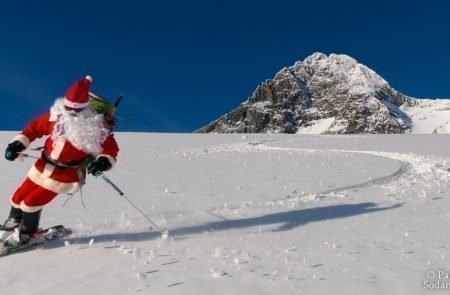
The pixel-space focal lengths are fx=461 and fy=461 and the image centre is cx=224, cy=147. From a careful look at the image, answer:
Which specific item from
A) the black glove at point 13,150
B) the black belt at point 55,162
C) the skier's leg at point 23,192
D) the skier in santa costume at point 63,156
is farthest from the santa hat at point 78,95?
the skier's leg at point 23,192

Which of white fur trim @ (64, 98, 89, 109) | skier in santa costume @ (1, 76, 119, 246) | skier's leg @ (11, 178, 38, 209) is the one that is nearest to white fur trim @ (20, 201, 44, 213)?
skier in santa costume @ (1, 76, 119, 246)

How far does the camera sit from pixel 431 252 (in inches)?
198

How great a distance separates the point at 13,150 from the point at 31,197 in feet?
2.58

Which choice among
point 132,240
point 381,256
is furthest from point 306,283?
point 132,240

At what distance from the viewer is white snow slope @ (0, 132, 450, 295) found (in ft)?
13.4

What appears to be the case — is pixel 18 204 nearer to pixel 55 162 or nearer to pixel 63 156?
pixel 55 162

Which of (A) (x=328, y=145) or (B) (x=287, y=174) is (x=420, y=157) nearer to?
(A) (x=328, y=145)

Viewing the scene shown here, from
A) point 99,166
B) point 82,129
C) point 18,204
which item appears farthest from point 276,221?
point 18,204

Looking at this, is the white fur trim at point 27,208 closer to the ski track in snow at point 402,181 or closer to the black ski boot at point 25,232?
the black ski boot at point 25,232

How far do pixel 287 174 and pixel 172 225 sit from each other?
5.64m

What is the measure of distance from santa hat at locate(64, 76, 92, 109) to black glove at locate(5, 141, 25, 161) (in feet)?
2.64

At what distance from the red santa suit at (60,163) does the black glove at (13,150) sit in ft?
0.22

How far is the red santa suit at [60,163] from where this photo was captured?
5461 millimetres

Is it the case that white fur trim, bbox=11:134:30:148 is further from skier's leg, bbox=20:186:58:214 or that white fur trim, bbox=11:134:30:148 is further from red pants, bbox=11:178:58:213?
skier's leg, bbox=20:186:58:214
